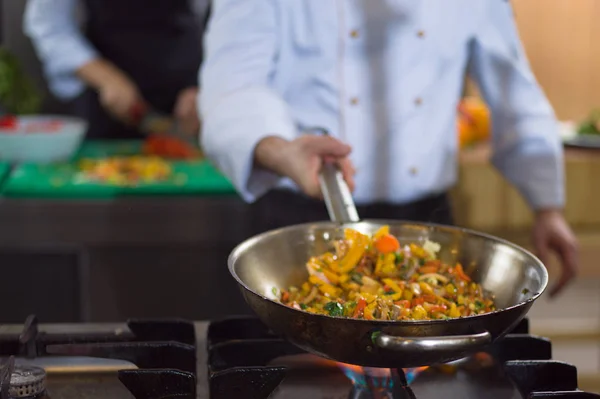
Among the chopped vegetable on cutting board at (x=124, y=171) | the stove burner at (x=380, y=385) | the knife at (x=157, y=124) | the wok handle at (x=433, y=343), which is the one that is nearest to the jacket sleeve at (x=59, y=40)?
the knife at (x=157, y=124)

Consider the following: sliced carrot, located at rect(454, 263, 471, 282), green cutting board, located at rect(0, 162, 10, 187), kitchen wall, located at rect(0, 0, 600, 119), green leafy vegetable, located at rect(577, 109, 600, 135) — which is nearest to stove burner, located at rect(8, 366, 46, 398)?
sliced carrot, located at rect(454, 263, 471, 282)

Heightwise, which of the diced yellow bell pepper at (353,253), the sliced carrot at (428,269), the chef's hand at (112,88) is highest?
the diced yellow bell pepper at (353,253)

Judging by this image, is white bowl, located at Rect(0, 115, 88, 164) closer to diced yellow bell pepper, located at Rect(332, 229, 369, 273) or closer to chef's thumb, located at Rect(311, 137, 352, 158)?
chef's thumb, located at Rect(311, 137, 352, 158)

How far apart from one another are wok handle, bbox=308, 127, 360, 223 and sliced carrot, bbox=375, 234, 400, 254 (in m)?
0.05

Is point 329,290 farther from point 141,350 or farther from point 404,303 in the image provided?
point 141,350

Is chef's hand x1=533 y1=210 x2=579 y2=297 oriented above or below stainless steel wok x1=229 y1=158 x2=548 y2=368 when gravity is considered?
below

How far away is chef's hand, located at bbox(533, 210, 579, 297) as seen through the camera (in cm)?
148

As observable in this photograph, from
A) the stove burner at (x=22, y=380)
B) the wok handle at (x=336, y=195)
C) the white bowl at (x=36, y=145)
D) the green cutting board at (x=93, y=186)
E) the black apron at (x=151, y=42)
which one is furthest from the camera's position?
the black apron at (x=151, y=42)

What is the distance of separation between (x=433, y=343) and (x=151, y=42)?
213cm

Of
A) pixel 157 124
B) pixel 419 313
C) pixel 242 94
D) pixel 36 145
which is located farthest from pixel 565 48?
pixel 419 313

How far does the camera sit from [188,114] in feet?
7.90

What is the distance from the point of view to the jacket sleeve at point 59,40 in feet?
8.16

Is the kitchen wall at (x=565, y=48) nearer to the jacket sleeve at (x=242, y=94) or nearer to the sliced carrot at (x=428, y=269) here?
the jacket sleeve at (x=242, y=94)

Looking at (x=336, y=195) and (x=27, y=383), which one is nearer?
(x=27, y=383)
